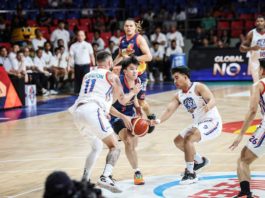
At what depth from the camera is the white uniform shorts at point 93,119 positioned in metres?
7.87

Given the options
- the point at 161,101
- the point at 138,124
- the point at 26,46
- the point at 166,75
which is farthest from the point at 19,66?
the point at 138,124

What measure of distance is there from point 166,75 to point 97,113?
662 inches

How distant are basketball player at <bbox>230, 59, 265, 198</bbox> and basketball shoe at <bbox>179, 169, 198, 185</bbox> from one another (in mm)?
1059

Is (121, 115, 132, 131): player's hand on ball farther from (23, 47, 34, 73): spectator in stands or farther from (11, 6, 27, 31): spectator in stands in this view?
(11, 6, 27, 31): spectator in stands

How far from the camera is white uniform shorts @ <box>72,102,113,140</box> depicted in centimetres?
787

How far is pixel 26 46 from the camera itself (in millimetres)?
20594

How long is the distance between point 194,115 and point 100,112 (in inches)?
55.5

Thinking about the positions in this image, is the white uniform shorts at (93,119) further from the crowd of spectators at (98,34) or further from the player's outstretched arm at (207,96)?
the crowd of spectators at (98,34)

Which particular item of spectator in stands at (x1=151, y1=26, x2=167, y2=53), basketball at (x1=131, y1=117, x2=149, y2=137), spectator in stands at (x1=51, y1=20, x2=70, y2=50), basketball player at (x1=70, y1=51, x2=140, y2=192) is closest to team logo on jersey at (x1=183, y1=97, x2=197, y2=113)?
basketball at (x1=131, y1=117, x2=149, y2=137)

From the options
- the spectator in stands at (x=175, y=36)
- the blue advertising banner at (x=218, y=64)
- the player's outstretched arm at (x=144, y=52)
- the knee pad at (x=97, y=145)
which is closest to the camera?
the knee pad at (x=97, y=145)

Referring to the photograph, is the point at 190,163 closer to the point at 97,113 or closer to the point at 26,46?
the point at 97,113

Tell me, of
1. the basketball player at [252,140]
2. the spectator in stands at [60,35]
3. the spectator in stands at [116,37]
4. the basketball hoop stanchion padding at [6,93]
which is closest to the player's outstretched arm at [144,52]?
the basketball player at [252,140]

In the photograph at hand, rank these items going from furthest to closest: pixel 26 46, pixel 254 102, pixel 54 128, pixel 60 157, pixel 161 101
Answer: pixel 26 46, pixel 161 101, pixel 54 128, pixel 60 157, pixel 254 102

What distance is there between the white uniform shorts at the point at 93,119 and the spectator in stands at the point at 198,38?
17003mm
